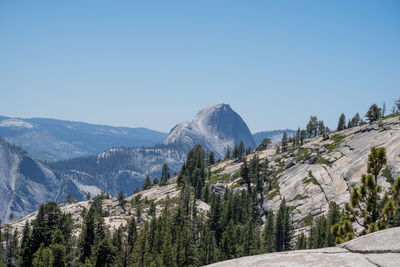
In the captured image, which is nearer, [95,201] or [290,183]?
[290,183]

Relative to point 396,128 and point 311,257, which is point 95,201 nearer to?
point 396,128

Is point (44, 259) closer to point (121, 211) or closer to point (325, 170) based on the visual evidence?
point (121, 211)

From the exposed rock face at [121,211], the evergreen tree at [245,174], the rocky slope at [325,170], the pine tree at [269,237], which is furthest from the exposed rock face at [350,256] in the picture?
the evergreen tree at [245,174]

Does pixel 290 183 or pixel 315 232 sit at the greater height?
pixel 290 183

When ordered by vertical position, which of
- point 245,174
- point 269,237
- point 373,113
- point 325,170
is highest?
point 373,113

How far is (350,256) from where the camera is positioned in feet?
39.5

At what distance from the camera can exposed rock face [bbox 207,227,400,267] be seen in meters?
11.4

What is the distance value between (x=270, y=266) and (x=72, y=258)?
338 ft

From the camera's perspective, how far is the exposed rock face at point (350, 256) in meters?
11.4

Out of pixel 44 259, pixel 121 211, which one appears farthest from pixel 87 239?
pixel 121 211

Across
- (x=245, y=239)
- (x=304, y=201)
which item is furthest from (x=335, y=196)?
(x=245, y=239)

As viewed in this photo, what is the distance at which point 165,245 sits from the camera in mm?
91562

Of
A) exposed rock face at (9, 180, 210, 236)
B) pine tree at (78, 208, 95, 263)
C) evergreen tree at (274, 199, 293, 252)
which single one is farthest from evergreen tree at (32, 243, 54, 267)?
evergreen tree at (274, 199, 293, 252)

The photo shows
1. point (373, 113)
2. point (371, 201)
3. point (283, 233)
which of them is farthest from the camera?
point (373, 113)
